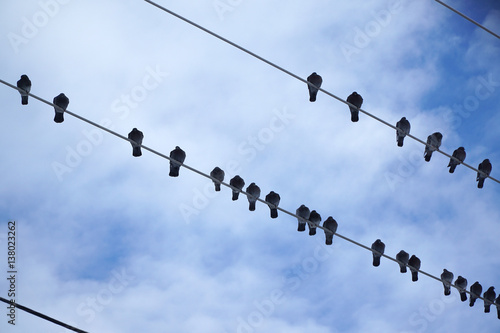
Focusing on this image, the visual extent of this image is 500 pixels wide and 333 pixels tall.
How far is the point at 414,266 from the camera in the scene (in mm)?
20234

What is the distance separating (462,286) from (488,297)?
40.8 inches

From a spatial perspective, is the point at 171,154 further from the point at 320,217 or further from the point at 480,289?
the point at 480,289

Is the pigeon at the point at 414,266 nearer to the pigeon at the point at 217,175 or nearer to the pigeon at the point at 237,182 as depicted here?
the pigeon at the point at 237,182

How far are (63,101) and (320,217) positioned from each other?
689 cm

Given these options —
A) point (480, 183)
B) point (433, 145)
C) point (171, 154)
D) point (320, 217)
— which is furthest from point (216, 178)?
point (480, 183)

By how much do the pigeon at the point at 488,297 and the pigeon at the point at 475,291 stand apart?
191 mm

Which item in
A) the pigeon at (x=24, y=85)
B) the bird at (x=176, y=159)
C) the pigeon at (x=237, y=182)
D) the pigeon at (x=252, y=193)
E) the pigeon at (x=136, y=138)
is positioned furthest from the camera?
the pigeon at (x=252, y=193)

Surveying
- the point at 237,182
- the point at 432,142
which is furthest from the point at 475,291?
the point at 237,182

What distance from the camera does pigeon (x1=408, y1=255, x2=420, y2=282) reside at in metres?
19.9

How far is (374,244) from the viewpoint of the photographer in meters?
20.5

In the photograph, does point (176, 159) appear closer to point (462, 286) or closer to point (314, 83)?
point (314, 83)

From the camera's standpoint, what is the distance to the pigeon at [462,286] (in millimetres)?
20964

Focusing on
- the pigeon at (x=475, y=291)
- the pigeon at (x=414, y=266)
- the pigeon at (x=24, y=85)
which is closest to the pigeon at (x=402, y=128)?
the pigeon at (x=414, y=266)

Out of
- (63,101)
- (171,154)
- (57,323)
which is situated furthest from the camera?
(171,154)
